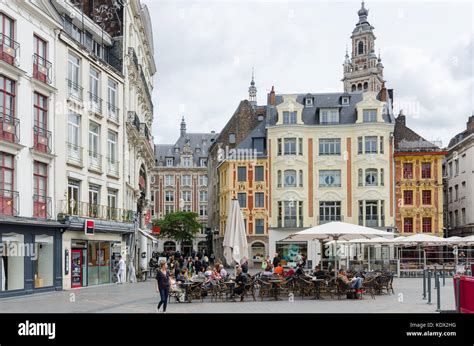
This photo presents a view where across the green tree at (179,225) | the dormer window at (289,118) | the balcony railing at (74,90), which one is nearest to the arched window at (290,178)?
the dormer window at (289,118)

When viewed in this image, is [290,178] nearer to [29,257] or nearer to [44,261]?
[44,261]

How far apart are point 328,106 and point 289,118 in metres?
3.61

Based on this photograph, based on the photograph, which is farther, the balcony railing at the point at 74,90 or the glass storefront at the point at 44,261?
the balcony railing at the point at 74,90

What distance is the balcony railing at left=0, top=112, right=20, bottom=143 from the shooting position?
23.1 meters

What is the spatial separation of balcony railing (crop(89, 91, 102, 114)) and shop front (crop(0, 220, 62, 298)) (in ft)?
22.4

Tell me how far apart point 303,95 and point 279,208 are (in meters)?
10.7

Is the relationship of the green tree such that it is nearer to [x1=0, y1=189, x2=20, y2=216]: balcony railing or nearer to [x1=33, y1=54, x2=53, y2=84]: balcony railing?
[x1=33, y1=54, x2=53, y2=84]: balcony railing

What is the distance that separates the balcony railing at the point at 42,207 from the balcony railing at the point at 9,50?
5.29m

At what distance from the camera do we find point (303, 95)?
60.7 metres

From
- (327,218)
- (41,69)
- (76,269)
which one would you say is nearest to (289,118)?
(327,218)

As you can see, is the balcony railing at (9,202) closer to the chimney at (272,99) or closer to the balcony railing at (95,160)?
the balcony railing at (95,160)

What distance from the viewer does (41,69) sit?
86.1 feet

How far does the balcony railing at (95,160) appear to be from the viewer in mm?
32166

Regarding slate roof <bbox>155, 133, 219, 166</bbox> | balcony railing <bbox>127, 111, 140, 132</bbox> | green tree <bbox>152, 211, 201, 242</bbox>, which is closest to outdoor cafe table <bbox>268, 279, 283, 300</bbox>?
balcony railing <bbox>127, 111, 140, 132</bbox>
